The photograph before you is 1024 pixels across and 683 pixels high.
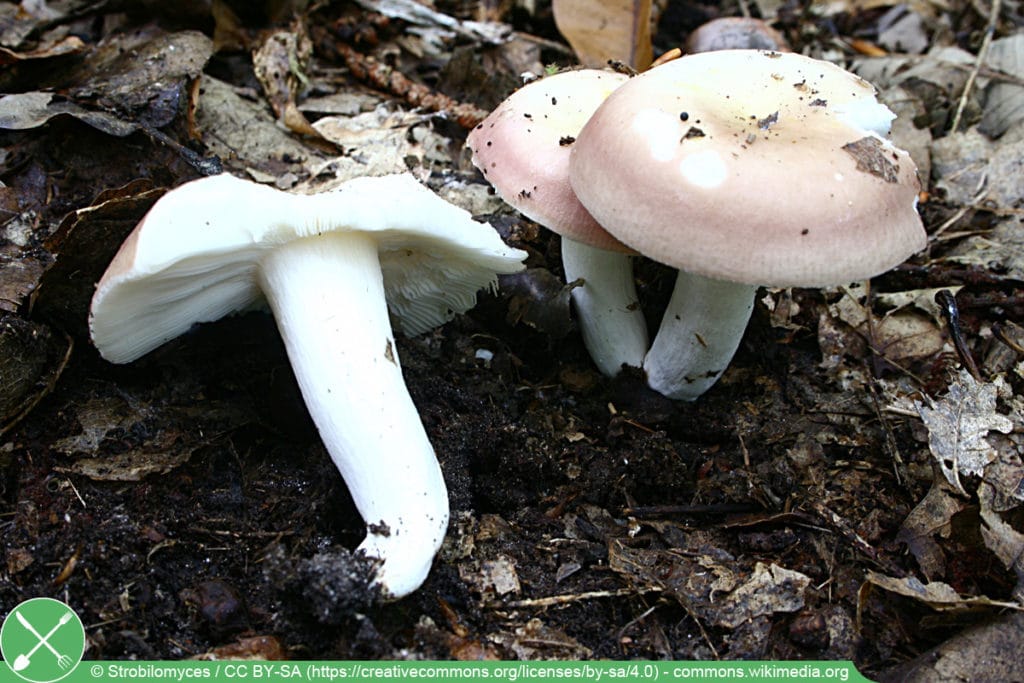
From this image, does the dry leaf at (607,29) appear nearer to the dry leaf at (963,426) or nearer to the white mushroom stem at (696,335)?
the white mushroom stem at (696,335)

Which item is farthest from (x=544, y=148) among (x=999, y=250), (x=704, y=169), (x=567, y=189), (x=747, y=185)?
(x=999, y=250)

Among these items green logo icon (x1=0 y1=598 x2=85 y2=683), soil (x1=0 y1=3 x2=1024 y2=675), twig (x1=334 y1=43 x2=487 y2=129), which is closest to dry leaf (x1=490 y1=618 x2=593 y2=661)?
soil (x1=0 y1=3 x2=1024 y2=675)

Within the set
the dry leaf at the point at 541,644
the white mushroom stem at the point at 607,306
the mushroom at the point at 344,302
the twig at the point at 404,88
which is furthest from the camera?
Answer: the twig at the point at 404,88

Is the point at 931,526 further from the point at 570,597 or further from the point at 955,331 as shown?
the point at 570,597

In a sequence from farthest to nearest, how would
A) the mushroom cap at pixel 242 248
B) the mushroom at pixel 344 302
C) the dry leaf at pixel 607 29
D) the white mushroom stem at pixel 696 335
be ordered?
1. the dry leaf at pixel 607 29
2. the white mushroom stem at pixel 696 335
3. the mushroom at pixel 344 302
4. the mushroom cap at pixel 242 248

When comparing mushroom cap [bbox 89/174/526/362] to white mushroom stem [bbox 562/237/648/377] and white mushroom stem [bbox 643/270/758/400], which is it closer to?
white mushroom stem [bbox 562/237/648/377]

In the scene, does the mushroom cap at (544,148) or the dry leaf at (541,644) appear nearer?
the dry leaf at (541,644)

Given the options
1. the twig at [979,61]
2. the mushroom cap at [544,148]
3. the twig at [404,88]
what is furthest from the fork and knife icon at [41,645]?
the twig at [979,61]
